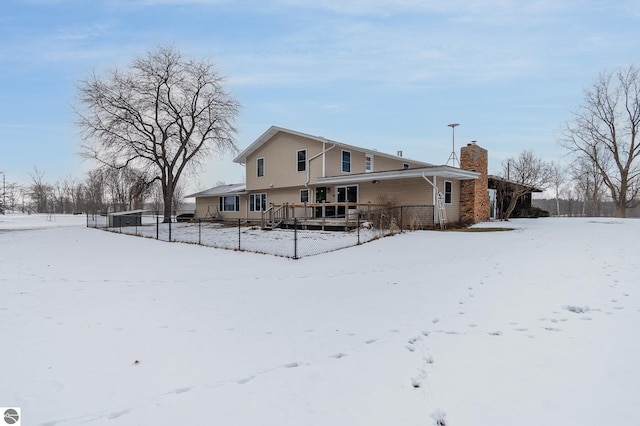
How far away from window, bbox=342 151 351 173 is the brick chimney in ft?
22.7

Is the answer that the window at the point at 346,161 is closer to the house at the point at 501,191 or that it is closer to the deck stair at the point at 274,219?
the deck stair at the point at 274,219

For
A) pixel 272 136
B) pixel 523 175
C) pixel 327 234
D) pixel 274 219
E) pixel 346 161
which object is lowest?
pixel 327 234

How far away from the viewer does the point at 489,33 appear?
522 inches

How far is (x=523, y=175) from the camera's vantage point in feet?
77.3

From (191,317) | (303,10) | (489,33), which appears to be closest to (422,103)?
(489,33)

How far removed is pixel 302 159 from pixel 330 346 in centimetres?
1906

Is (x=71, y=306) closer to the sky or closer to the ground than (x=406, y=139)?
closer to the ground

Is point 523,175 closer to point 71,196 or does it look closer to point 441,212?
point 441,212

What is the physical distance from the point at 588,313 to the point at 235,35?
14569mm

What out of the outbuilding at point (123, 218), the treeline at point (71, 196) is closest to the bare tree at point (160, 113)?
the outbuilding at point (123, 218)

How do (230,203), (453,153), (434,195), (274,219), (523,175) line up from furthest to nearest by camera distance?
(230,203)
(523,175)
(453,153)
(274,219)
(434,195)

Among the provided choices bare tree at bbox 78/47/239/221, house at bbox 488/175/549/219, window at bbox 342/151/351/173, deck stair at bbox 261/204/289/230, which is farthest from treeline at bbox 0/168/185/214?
house at bbox 488/175/549/219

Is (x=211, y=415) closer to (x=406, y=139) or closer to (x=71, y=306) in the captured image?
(x=71, y=306)

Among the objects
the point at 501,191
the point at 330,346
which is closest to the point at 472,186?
the point at 501,191
